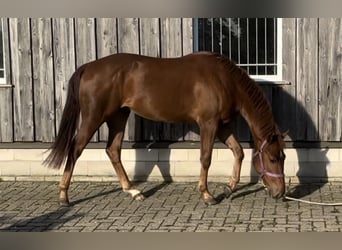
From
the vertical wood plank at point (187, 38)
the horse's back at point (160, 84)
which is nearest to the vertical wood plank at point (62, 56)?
the horse's back at point (160, 84)

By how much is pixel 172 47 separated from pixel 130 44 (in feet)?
1.85

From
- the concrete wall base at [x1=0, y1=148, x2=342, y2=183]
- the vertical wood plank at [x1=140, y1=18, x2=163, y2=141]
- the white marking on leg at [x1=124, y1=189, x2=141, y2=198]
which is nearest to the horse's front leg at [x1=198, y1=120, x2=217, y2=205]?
the white marking on leg at [x1=124, y1=189, x2=141, y2=198]

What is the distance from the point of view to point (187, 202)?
6449 millimetres

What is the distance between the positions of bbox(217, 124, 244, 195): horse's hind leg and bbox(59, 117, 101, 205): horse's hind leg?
4.89ft

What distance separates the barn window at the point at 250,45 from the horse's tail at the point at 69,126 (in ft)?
6.25

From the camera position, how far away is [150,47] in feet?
24.5

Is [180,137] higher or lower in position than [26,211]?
higher

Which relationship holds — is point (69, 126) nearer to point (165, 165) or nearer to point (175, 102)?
point (175, 102)

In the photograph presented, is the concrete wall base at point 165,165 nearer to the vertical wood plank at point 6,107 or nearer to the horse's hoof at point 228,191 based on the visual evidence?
the vertical wood plank at point 6,107

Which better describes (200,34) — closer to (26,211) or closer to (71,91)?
(71,91)

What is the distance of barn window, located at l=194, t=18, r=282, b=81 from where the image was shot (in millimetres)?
7395

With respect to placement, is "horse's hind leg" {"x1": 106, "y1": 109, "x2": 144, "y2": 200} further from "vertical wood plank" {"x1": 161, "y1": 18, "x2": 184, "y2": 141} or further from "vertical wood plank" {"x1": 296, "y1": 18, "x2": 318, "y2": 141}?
"vertical wood plank" {"x1": 296, "y1": 18, "x2": 318, "y2": 141}

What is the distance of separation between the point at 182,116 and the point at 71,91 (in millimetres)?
1305
